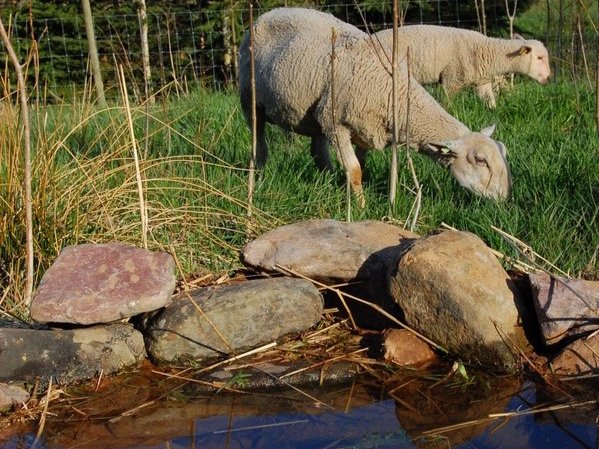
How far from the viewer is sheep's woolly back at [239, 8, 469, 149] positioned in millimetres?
6086

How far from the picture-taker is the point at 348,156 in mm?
6082

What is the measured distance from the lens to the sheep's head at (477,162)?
5871 mm

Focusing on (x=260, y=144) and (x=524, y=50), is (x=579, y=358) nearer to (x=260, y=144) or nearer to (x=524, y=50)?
(x=260, y=144)

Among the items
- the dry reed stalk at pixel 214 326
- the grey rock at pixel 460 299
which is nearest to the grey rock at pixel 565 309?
the grey rock at pixel 460 299

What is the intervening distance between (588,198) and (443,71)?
501 cm

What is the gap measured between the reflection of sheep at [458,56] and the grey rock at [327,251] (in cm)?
554

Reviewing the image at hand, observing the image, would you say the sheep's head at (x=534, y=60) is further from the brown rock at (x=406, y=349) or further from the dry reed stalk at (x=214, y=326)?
the dry reed stalk at (x=214, y=326)

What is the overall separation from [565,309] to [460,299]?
1.37 ft

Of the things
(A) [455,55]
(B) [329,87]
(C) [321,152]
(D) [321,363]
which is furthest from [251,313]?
(A) [455,55]

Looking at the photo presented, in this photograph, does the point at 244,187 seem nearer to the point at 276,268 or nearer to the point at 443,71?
the point at 276,268

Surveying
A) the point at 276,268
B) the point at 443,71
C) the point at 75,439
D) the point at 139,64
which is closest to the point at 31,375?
the point at 75,439

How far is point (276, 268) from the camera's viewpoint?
166 inches

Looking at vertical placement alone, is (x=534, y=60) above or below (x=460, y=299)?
below

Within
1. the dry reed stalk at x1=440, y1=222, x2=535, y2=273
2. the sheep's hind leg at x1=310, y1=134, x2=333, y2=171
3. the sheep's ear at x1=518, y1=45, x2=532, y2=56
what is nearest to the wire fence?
the sheep's ear at x1=518, y1=45, x2=532, y2=56
